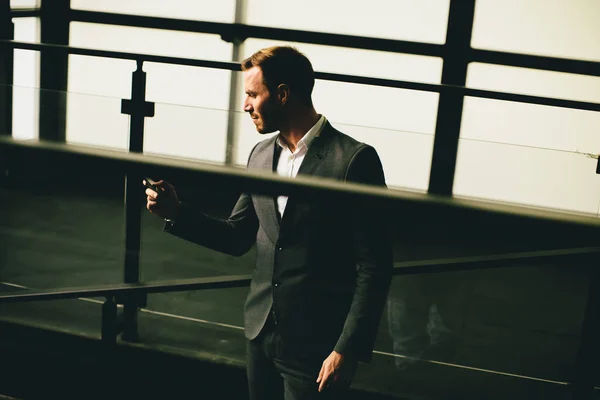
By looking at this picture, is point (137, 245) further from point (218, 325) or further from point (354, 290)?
point (354, 290)

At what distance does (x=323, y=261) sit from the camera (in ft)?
4.39

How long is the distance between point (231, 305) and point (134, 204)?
2.28 ft

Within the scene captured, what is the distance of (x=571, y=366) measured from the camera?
104 inches

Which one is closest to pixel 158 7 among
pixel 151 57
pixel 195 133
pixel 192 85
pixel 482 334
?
pixel 192 85

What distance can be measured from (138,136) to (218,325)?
0.81 metres

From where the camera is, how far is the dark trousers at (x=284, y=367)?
4.46 feet

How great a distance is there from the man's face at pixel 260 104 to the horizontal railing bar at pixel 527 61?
300 cm

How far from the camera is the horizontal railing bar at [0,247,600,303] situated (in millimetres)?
1510

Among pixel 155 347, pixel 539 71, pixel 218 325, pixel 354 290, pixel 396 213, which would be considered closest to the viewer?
pixel 396 213

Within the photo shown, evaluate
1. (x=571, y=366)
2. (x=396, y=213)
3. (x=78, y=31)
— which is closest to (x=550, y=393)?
(x=571, y=366)

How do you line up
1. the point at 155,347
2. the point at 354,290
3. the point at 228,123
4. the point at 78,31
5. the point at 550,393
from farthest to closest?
1. the point at 78,31
2. the point at 155,347
3. the point at 550,393
4. the point at 228,123
5. the point at 354,290

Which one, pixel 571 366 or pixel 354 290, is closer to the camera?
pixel 354 290

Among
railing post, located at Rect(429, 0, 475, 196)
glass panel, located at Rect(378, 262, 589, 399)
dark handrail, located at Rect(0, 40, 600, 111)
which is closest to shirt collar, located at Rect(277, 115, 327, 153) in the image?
glass panel, located at Rect(378, 262, 589, 399)

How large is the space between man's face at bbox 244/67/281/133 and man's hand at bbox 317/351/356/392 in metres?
0.41
